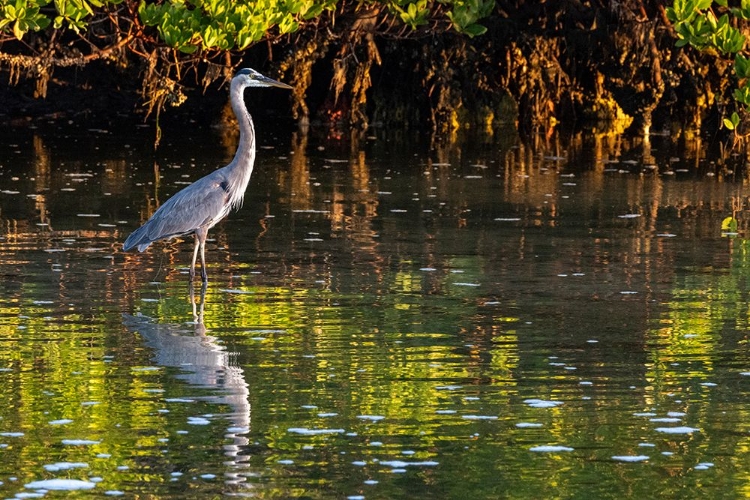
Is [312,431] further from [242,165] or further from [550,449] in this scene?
[242,165]

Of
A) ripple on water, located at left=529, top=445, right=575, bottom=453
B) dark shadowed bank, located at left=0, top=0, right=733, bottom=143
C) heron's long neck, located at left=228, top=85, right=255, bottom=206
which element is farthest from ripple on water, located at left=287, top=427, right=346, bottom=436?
dark shadowed bank, located at left=0, top=0, right=733, bottom=143

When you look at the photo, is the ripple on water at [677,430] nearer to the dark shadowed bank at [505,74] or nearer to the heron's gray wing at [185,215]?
the heron's gray wing at [185,215]

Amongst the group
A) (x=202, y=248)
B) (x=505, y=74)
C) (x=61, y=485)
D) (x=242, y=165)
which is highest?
(x=505, y=74)

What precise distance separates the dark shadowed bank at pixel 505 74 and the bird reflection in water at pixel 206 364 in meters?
14.4

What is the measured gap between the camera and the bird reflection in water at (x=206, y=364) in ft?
23.0

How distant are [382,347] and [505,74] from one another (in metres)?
18.3

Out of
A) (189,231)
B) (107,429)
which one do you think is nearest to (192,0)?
(189,231)

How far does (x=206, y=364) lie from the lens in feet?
28.5

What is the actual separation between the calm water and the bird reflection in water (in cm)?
2

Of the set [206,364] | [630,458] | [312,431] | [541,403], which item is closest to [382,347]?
[206,364]

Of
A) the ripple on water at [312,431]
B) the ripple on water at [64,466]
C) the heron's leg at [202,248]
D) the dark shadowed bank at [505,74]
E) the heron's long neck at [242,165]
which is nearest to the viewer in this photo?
the ripple on water at [64,466]

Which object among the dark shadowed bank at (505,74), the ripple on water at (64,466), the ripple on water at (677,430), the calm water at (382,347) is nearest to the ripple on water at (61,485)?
the calm water at (382,347)

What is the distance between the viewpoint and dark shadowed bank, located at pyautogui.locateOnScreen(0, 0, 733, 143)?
83.4 ft

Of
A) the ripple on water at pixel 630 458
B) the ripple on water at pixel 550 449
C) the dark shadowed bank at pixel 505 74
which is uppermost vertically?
the dark shadowed bank at pixel 505 74
